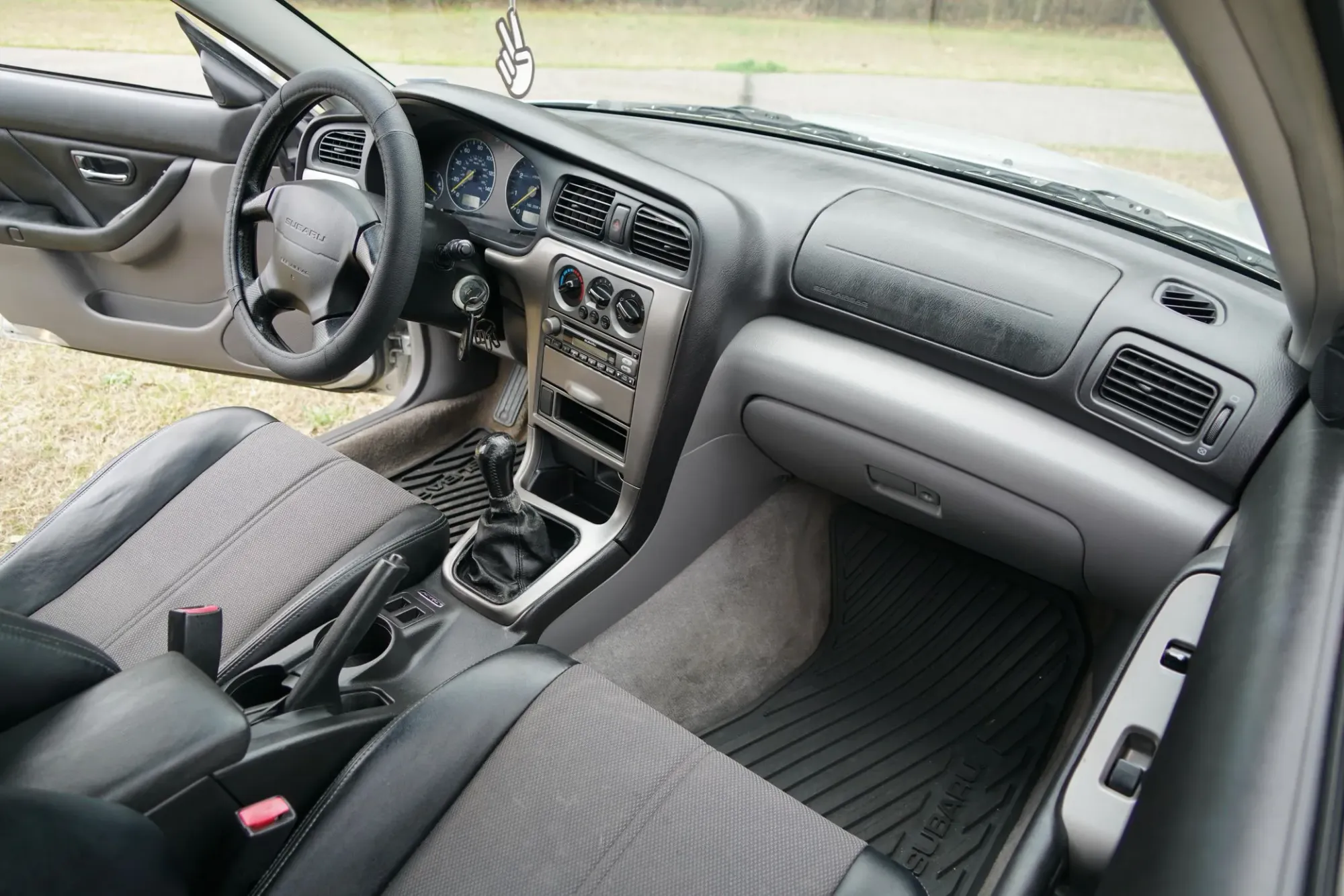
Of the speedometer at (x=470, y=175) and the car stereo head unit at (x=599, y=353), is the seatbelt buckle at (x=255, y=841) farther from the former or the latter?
the speedometer at (x=470, y=175)

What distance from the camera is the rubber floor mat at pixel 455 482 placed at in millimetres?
2186

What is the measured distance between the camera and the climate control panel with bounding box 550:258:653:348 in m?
1.63

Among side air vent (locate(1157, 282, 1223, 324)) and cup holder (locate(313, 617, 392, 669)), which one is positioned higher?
side air vent (locate(1157, 282, 1223, 324))

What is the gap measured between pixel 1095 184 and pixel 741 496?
896mm

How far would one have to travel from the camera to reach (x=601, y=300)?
5.53 ft

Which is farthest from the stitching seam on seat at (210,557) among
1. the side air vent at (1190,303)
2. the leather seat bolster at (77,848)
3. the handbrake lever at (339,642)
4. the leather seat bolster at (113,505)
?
the side air vent at (1190,303)

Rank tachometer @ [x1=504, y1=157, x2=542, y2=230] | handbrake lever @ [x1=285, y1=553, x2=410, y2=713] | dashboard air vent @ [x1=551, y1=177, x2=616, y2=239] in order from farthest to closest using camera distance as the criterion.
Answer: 1. tachometer @ [x1=504, y1=157, x2=542, y2=230]
2. dashboard air vent @ [x1=551, y1=177, x2=616, y2=239]
3. handbrake lever @ [x1=285, y1=553, x2=410, y2=713]

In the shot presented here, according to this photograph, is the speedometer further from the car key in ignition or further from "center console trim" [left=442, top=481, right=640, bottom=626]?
"center console trim" [left=442, top=481, right=640, bottom=626]

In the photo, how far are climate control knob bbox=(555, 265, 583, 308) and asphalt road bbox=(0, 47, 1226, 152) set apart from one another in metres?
0.60

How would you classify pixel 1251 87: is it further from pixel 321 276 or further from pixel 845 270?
pixel 321 276

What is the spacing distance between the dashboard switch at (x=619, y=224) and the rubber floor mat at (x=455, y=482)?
662mm

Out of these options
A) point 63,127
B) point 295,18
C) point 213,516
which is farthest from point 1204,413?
point 63,127

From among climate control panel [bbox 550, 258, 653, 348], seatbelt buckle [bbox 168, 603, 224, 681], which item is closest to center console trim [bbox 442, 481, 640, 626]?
climate control panel [bbox 550, 258, 653, 348]

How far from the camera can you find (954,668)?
5.93 ft
